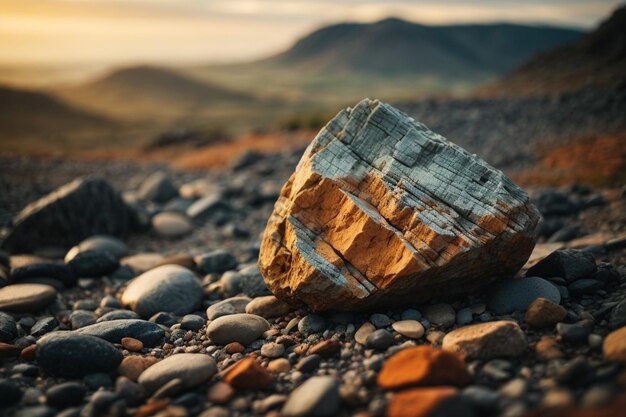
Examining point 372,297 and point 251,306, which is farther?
point 251,306

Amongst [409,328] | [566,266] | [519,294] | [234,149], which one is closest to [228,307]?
[409,328]

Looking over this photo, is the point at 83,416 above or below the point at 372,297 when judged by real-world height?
below

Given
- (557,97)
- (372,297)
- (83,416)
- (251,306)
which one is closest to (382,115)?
(372,297)

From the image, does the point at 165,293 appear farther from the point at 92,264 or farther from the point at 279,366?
the point at 279,366

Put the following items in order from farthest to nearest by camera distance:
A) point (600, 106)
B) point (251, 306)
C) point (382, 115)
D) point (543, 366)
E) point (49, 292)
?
point (600, 106) → point (49, 292) → point (251, 306) → point (382, 115) → point (543, 366)

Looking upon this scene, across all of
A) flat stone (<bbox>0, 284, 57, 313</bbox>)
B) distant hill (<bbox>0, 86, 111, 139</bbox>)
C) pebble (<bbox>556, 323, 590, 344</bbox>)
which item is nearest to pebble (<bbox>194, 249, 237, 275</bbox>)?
flat stone (<bbox>0, 284, 57, 313</bbox>)

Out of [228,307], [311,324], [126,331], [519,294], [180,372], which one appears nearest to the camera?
[180,372]

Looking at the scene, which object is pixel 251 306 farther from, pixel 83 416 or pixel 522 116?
pixel 522 116

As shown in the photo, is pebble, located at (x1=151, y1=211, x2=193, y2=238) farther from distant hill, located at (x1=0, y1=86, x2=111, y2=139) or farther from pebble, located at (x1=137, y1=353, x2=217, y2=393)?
distant hill, located at (x1=0, y1=86, x2=111, y2=139)
